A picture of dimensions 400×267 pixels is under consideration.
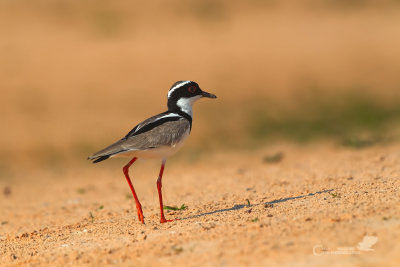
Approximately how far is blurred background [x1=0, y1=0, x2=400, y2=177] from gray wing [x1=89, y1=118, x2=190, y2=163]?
18.7 feet

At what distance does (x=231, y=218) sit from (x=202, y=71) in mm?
15161

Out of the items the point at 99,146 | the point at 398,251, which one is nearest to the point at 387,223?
the point at 398,251

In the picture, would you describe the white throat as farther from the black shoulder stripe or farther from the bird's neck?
the black shoulder stripe

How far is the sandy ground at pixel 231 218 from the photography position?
5.15 meters

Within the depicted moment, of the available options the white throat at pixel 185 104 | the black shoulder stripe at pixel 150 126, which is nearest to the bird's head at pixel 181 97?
the white throat at pixel 185 104

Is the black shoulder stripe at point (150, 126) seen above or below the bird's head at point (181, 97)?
below

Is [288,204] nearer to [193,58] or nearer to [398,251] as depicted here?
[398,251]

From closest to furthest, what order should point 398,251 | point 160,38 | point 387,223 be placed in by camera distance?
point 398,251, point 387,223, point 160,38

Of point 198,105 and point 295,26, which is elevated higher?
point 295,26

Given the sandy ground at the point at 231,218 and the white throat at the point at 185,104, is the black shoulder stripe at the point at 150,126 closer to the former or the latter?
the white throat at the point at 185,104

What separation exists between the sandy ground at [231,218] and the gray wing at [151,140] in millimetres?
845

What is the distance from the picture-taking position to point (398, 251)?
484cm

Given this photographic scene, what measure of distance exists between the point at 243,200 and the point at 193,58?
15103 millimetres

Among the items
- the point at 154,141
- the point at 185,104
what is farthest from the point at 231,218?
the point at 185,104
